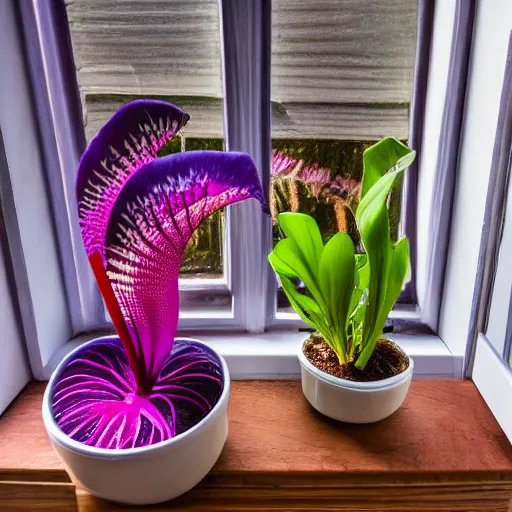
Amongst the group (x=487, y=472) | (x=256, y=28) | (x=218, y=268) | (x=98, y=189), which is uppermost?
(x=256, y=28)

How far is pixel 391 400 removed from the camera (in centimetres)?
55

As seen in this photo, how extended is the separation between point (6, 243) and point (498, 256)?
56cm

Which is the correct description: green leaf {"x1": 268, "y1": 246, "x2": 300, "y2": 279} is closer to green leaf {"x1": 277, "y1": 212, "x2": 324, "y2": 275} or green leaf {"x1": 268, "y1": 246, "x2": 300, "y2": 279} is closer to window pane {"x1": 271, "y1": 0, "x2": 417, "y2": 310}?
green leaf {"x1": 277, "y1": 212, "x2": 324, "y2": 275}

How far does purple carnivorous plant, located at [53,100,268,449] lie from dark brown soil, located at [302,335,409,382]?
13 centimetres

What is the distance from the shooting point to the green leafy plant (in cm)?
46

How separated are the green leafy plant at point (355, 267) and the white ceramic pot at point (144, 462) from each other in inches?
5.5

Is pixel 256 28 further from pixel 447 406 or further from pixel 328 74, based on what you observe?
pixel 447 406

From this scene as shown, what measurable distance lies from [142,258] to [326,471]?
0.30 m

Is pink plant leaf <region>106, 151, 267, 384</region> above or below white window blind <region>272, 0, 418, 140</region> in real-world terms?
below

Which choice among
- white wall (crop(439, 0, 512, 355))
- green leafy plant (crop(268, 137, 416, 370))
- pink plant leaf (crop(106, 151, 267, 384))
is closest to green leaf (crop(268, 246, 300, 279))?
green leafy plant (crop(268, 137, 416, 370))

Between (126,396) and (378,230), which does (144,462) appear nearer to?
(126,396)

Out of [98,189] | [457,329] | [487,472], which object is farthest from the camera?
[457,329]

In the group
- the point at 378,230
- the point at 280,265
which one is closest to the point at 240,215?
the point at 280,265

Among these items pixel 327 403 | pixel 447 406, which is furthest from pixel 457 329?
pixel 327 403
